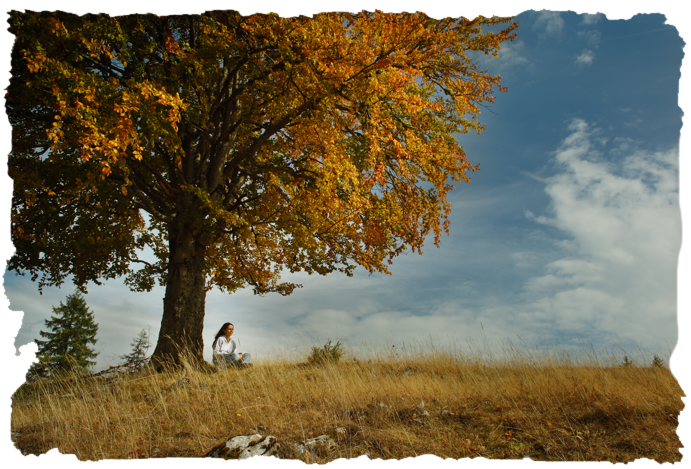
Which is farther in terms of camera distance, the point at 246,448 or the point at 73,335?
the point at 73,335

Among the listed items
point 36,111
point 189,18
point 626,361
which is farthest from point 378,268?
point 36,111

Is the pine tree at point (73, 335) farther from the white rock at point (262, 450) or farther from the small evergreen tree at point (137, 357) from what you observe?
the white rock at point (262, 450)

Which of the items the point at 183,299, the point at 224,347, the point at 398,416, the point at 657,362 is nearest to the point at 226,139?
the point at 183,299

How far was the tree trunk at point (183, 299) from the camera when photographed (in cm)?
920

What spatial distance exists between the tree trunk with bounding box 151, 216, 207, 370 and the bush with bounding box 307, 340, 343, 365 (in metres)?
2.70

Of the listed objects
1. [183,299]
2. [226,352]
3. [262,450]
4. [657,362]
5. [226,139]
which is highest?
[226,139]

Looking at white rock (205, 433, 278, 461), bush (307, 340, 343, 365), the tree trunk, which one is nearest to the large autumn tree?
the tree trunk

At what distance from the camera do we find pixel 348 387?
6.75 meters

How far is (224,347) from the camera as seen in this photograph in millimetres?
9812

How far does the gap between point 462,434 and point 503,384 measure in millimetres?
2141

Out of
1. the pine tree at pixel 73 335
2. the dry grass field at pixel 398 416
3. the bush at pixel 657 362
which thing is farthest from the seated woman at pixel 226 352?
the bush at pixel 657 362

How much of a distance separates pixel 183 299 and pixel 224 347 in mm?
1577

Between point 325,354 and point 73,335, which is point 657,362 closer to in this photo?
point 325,354

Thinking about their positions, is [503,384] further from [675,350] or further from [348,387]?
[675,350]
